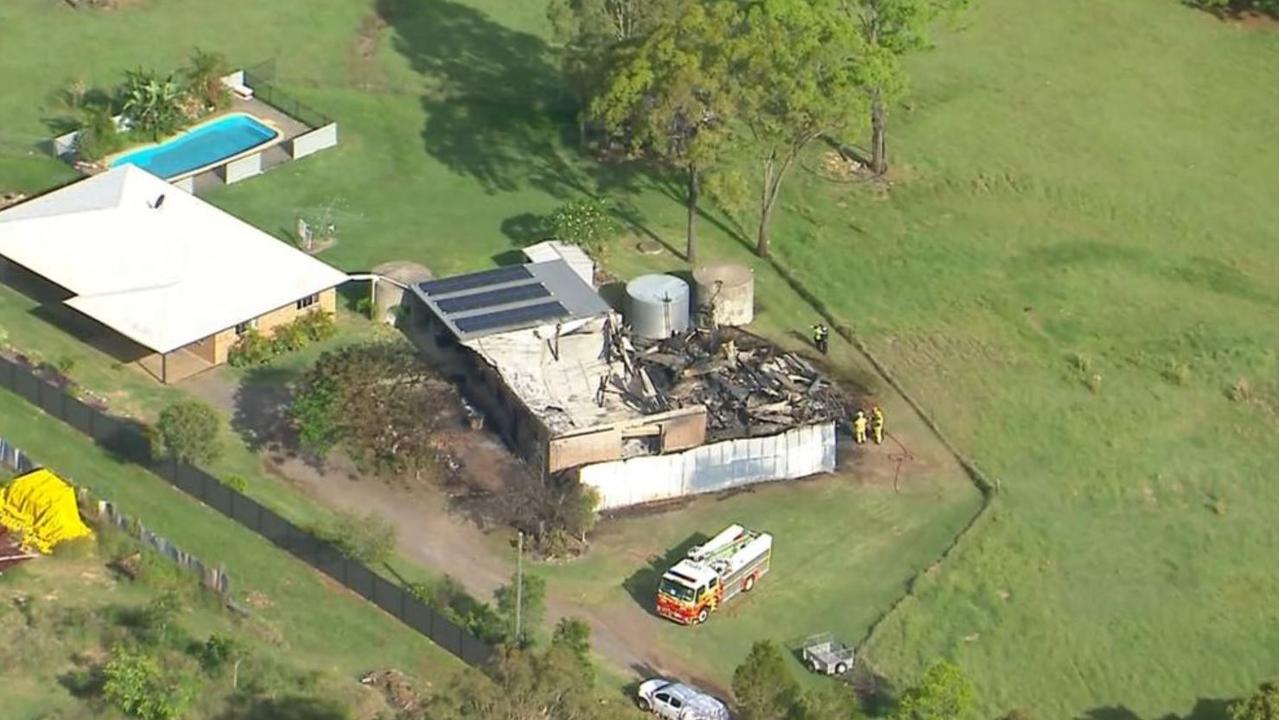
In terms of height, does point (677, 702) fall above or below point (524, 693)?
below

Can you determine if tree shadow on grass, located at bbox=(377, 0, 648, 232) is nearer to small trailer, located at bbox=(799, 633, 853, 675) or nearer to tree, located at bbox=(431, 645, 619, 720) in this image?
small trailer, located at bbox=(799, 633, 853, 675)

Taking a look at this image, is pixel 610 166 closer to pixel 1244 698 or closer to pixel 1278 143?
pixel 1278 143

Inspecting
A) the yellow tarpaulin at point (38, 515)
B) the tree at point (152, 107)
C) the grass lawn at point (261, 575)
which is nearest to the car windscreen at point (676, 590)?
the grass lawn at point (261, 575)

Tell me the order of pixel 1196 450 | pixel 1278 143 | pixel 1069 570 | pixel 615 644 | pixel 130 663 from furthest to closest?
pixel 1278 143, pixel 1196 450, pixel 1069 570, pixel 615 644, pixel 130 663

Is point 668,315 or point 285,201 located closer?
point 668,315

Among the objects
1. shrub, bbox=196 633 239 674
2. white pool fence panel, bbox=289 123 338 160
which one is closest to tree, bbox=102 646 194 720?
shrub, bbox=196 633 239 674

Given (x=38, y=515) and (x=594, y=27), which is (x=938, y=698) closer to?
(x=38, y=515)

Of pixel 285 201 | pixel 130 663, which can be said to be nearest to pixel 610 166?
pixel 285 201

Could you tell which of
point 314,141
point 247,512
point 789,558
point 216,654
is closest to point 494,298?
point 247,512
